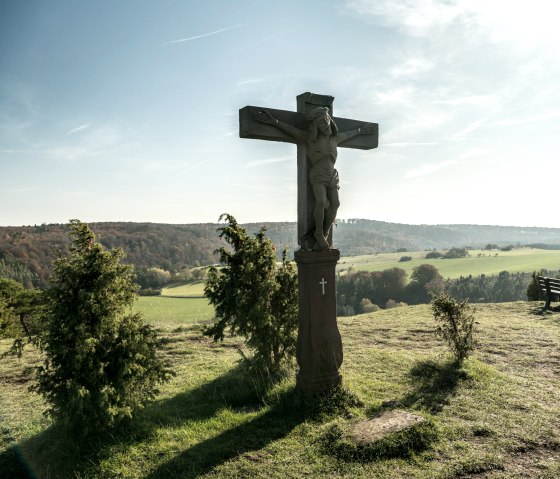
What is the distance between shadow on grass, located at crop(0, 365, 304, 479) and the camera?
416 centimetres

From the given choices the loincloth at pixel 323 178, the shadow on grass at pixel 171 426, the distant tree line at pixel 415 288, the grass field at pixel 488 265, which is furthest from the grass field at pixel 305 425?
the grass field at pixel 488 265

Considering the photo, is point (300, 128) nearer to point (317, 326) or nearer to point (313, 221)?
point (313, 221)

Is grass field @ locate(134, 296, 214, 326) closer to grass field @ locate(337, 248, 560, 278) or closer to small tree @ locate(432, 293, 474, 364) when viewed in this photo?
small tree @ locate(432, 293, 474, 364)

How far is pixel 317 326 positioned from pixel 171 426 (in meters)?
2.34

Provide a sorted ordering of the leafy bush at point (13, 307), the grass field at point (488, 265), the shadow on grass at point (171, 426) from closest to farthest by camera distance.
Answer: the shadow on grass at point (171, 426) → the leafy bush at point (13, 307) → the grass field at point (488, 265)

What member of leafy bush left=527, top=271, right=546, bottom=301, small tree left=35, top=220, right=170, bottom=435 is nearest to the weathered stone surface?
small tree left=35, top=220, right=170, bottom=435

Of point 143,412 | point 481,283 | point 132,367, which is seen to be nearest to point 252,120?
point 132,367

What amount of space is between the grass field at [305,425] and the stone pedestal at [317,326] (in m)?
0.41

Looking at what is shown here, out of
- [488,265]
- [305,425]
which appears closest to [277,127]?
[305,425]

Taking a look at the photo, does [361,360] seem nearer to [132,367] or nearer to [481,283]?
[132,367]

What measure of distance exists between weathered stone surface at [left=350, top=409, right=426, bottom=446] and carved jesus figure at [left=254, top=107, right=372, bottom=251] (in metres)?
2.36

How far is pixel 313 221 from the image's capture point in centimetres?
588

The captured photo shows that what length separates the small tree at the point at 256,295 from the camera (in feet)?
21.7

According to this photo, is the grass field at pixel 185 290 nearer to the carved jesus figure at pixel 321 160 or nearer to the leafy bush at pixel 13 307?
the leafy bush at pixel 13 307
